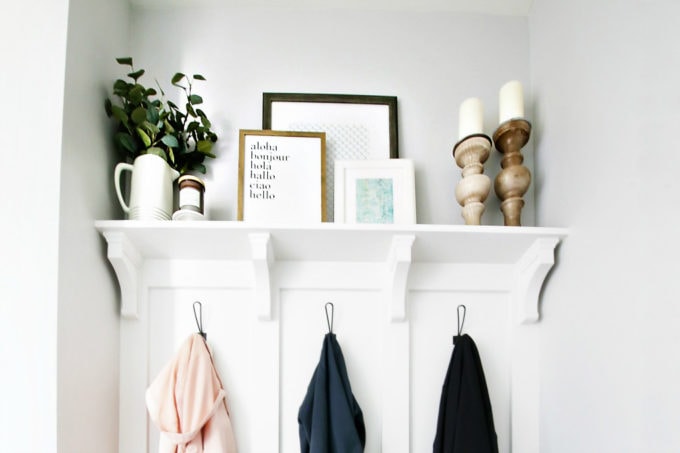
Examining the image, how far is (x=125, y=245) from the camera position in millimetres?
1182

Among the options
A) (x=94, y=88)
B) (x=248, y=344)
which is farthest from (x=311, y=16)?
(x=248, y=344)

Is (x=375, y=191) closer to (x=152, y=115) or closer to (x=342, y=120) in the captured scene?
(x=342, y=120)

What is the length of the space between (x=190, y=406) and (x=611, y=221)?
112 cm

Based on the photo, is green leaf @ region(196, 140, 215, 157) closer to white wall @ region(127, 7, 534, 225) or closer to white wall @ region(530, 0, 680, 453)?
white wall @ region(127, 7, 534, 225)

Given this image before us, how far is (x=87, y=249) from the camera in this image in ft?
3.60

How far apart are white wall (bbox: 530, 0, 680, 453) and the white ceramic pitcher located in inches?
42.6

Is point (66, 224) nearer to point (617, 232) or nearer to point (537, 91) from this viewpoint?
point (617, 232)

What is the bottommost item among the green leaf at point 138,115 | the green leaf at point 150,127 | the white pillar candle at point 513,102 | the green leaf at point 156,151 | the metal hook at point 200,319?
the metal hook at point 200,319

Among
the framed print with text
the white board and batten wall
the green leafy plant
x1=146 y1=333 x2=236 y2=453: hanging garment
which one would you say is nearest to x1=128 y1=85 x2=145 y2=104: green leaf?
the green leafy plant

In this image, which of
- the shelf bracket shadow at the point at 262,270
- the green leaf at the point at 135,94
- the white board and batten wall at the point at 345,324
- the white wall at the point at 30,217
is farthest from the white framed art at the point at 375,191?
the white wall at the point at 30,217

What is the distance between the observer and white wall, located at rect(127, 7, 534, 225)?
138 centimetres

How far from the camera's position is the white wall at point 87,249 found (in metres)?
1.00

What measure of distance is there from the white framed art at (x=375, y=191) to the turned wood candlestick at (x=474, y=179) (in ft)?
0.48

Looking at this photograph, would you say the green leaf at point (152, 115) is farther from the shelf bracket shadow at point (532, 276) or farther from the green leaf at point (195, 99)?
the shelf bracket shadow at point (532, 276)
